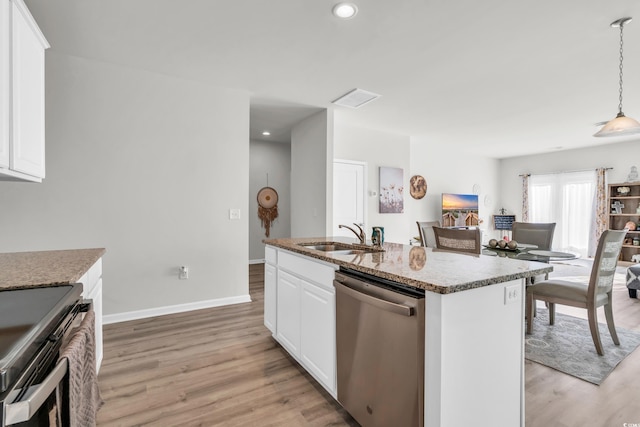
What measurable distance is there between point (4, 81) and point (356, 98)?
130 inches

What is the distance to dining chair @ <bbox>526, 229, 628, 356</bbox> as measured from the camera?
2420 millimetres

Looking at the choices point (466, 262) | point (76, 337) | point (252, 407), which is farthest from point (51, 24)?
point (466, 262)

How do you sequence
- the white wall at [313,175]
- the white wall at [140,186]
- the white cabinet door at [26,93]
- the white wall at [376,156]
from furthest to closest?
the white wall at [376,156]
the white wall at [313,175]
the white wall at [140,186]
the white cabinet door at [26,93]

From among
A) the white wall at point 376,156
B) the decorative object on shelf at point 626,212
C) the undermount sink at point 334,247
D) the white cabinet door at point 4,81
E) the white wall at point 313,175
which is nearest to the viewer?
the white cabinet door at point 4,81

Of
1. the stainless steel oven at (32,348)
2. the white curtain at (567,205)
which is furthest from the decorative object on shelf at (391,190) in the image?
the stainless steel oven at (32,348)

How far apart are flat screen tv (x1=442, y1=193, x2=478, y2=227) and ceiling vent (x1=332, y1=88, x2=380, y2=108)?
4.01 meters

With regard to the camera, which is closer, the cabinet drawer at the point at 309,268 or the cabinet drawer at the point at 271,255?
the cabinet drawer at the point at 309,268

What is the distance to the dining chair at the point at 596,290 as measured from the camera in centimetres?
242

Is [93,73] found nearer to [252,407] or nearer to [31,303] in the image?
[31,303]

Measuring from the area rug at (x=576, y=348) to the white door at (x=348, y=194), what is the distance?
2.90 metres

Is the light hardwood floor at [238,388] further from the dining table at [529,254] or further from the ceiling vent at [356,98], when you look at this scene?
the ceiling vent at [356,98]

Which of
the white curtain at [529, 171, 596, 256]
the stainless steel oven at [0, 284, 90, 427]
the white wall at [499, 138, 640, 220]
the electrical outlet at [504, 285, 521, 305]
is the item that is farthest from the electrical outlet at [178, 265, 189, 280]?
the white curtain at [529, 171, 596, 256]

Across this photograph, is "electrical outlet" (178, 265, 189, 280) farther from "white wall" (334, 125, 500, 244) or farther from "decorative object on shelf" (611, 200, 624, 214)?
"decorative object on shelf" (611, 200, 624, 214)

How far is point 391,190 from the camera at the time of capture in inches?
225
